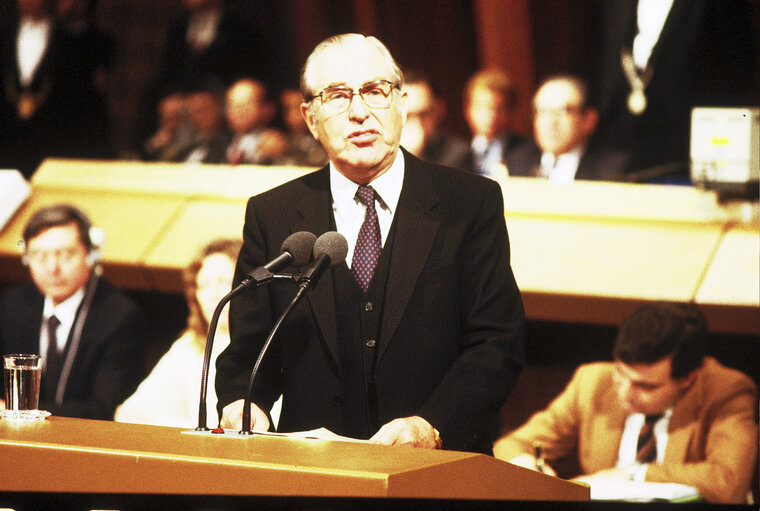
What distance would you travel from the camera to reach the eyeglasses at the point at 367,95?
2131mm

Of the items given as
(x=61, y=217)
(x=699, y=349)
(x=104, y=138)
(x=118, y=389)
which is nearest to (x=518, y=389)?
(x=699, y=349)

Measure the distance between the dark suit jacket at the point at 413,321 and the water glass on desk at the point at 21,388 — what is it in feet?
1.11

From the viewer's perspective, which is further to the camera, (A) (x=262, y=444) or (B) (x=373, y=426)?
(B) (x=373, y=426)

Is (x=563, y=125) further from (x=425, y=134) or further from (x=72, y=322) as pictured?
(x=72, y=322)

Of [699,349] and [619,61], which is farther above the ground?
[619,61]

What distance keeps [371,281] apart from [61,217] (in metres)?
2.42

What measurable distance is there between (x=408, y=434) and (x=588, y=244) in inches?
81.7

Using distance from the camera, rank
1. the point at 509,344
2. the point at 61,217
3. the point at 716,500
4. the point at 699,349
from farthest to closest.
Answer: the point at 61,217 → the point at 699,349 → the point at 716,500 → the point at 509,344

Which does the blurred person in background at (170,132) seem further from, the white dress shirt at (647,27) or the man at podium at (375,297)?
the man at podium at (375,297)

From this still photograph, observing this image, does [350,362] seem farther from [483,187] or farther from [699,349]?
[699,349]

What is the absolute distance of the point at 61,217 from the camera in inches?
168

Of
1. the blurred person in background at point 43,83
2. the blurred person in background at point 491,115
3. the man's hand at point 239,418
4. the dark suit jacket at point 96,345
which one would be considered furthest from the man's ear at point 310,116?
the blurred person in background at point 43,83

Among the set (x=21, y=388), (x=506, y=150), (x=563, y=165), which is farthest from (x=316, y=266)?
(x=506, y=150)

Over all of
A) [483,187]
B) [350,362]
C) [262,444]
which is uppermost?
[483,187]
